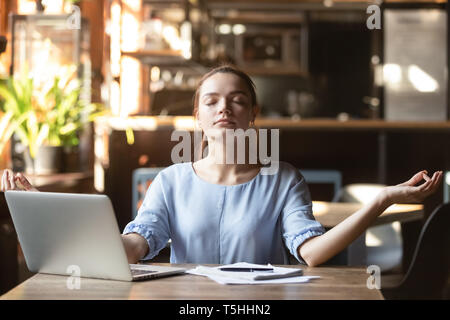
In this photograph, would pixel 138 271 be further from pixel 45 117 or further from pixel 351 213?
pixel 45 117

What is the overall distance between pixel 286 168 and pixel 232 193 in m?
0.17

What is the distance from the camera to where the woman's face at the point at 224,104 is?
1628mm

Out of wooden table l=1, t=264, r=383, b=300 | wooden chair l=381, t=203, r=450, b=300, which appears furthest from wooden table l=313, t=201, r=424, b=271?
wooden table l=1, t=264, r=383, b=300

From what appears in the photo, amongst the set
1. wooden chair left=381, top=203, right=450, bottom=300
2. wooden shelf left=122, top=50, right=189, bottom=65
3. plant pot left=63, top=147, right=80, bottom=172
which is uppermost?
wooden shelf left=122, top=50, right=189, bottom=65

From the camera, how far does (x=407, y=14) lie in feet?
18.4

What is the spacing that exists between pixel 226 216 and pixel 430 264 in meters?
0.85

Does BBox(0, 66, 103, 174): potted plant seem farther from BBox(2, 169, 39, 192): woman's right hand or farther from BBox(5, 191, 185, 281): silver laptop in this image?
BBox(5, 191, 185, 281): silver laptop

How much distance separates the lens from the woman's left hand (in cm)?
130

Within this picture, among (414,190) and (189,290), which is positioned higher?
(414,190)

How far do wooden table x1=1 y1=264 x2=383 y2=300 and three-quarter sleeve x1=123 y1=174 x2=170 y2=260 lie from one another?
1.00 feet

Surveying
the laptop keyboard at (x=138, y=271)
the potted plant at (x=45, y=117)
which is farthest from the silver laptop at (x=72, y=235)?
the potted plant at (x=45, y=117)

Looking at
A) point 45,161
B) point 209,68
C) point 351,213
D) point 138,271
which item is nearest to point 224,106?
point 138,271

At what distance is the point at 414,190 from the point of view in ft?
4.29
